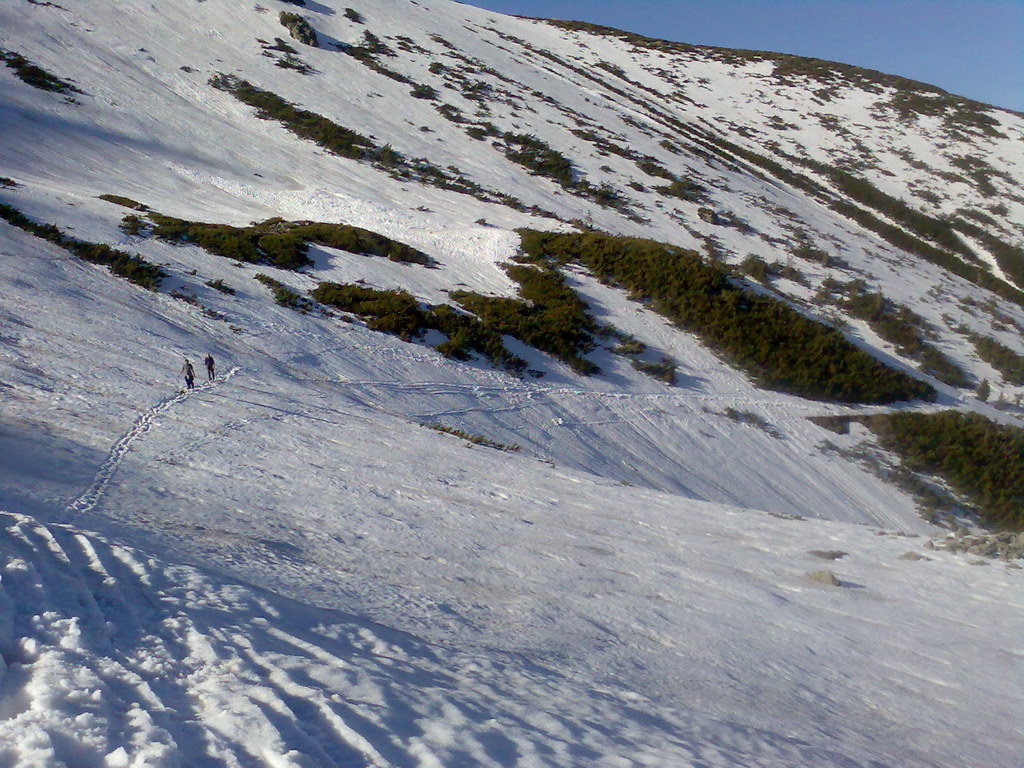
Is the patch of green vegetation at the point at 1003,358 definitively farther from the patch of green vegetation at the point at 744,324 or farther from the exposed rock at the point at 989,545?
the exposed rock at the point at 989,545

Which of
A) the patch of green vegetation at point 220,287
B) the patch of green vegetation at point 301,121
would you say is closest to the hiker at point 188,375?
the patch of green vegetation at point 220,287

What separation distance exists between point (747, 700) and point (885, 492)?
15.9m

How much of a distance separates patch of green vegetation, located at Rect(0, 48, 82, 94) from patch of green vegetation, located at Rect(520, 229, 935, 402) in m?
29.1

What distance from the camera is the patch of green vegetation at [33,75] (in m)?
38.1

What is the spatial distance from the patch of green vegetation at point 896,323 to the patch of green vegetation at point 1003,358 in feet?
5.72

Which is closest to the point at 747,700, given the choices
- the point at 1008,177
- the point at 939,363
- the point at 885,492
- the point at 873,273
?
the point at 885,492

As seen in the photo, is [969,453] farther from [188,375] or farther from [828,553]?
[188,375]

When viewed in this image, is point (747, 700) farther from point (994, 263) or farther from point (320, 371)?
point (994, 263)

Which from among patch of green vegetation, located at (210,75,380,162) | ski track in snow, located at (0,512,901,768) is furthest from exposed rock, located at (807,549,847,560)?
Result: patch of green vegetation, located at (210,75,380,162)

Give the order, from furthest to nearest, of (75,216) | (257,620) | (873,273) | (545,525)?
(873,273) → (75,216) → (545,525) → (257,620)

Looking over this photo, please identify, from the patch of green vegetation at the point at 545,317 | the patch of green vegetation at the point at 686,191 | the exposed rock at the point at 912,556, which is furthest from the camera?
the patch of green vegetation at the point at 686,191

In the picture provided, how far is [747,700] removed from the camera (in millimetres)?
5895

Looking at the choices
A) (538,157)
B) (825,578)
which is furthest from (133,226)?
(538,157)

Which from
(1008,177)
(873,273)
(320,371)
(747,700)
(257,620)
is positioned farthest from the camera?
(1008,177)
